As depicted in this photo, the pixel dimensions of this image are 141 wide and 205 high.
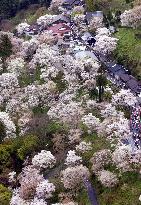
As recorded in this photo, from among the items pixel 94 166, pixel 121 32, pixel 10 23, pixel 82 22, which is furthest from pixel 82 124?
pixel 10 23

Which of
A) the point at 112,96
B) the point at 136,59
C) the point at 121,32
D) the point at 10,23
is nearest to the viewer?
the point at 112,96

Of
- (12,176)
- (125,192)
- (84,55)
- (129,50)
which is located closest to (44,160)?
(12,176)

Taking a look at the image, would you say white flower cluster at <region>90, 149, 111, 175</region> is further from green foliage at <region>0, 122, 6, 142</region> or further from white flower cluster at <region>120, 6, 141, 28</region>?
white flower cluster at <region>120, 6, 141, 28</region>

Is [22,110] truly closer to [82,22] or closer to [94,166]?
[94,166]

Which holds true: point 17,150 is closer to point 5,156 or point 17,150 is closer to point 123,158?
point 5,156

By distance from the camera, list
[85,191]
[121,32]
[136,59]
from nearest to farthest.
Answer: [85,191] < [136,59] < [121,32]

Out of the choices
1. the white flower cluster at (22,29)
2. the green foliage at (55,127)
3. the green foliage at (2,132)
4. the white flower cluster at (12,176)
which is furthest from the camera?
the white flower cluster at (22,29)

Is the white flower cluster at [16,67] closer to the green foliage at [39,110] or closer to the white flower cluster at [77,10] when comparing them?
the green foliage at [39,110]

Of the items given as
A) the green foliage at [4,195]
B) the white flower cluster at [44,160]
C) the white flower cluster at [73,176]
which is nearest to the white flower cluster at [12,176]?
the green foliage at [4,195]
